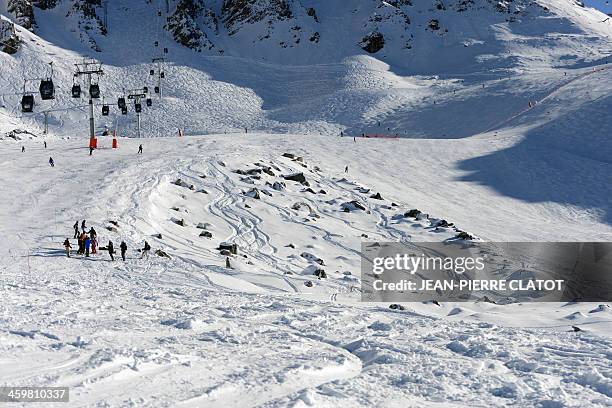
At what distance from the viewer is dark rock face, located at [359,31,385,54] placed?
112312 millimetres

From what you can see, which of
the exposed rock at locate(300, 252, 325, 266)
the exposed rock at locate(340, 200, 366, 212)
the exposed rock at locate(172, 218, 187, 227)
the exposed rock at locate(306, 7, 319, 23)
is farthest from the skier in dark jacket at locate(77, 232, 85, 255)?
the exposed rock at locate(306, 7, 319, 23)

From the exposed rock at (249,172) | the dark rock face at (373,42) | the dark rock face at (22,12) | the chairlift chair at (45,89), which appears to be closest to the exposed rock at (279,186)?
the exposed rock at (249,172)

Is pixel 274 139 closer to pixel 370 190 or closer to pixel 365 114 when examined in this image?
pixel 370 190

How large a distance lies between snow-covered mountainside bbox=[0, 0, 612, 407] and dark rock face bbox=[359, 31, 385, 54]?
1.28 ft

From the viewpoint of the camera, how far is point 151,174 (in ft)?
134

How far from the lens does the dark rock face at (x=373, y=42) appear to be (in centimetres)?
11231

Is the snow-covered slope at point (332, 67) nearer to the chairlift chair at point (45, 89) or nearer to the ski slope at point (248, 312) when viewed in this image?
the chairlift chair at point (45, 89)

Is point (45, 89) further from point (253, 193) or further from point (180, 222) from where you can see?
point (180, 222)

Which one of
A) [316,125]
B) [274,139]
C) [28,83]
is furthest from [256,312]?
[28,83]

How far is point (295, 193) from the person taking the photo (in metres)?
40.4

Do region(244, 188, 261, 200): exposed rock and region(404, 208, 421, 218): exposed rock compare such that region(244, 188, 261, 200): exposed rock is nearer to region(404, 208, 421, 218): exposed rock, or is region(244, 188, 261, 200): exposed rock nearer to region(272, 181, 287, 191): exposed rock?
region(272, 181, 287, 191): exposed rock

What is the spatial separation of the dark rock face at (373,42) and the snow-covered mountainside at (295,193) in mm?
391

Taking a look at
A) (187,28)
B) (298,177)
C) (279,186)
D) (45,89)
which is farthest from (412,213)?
(187,28)

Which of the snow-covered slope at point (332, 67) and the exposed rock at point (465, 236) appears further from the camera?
the snow-covered slope at point (332, 67)
